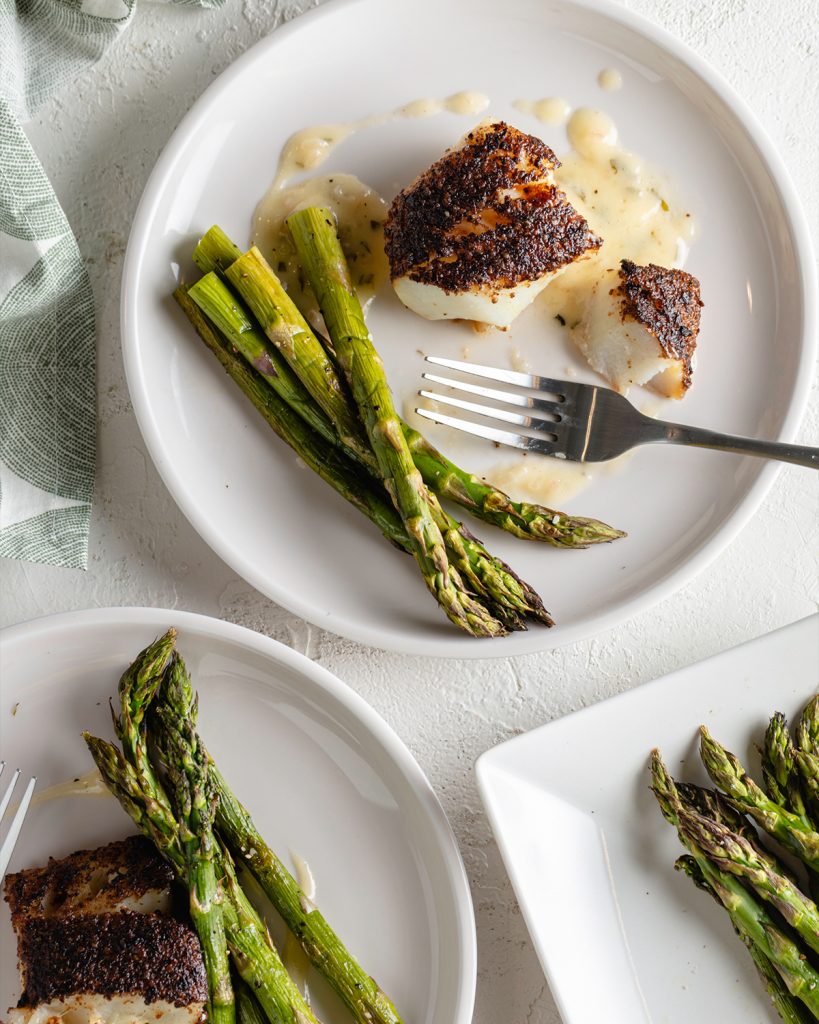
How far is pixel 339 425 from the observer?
262 cm

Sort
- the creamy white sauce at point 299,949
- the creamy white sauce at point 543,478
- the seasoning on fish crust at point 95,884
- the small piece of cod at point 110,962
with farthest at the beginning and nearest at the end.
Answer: the creamy white sauce at point 543,478 → the creamy white sauce at point 299,949 → the seasoning on fish crust at point 95,884 → the small piece of cod at point 110,962

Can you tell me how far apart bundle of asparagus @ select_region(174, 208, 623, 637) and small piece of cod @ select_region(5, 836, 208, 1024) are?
1.13 m

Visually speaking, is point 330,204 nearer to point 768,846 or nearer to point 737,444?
point 737,444

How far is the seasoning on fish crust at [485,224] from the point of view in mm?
2596

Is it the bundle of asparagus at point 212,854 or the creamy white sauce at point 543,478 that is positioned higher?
the creamy white sauce at point 543,478

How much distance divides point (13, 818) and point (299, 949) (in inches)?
35.0

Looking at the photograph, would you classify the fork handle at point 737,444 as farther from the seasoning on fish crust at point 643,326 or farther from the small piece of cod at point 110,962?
the small piece of cod at point 110,962

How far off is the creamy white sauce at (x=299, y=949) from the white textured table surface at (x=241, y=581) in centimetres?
45

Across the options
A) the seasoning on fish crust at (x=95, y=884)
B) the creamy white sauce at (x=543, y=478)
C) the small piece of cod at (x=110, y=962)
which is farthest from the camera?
the creamy white sauce at (x=543, y=478)

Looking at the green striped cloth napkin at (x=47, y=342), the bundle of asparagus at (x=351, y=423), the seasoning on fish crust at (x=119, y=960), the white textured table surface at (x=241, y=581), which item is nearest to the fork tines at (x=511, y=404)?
the bundle of asparagus at (x=351, y=423)

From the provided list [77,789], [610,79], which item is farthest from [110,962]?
[610,79]

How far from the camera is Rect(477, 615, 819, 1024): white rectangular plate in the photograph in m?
2.72

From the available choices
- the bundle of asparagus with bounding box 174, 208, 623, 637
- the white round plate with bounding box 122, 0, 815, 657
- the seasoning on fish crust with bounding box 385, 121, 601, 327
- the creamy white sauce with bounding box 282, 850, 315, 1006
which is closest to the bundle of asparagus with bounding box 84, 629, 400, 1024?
the creamy white sauce with bounding box 282, 850, 315, 1006

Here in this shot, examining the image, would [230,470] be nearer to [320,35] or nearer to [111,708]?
[111,708]
